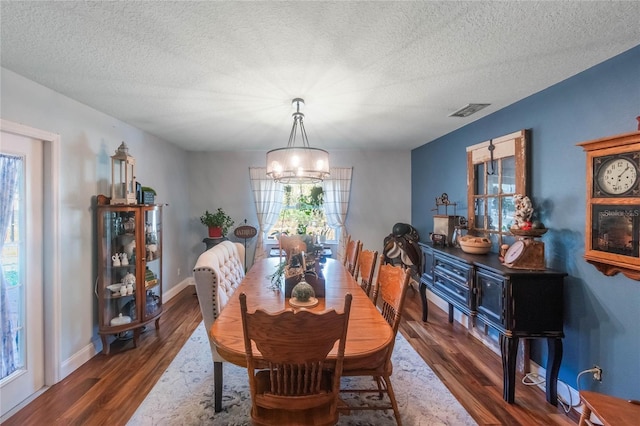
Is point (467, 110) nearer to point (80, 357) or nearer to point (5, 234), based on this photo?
point (5, 234)

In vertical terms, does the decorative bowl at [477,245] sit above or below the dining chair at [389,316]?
above

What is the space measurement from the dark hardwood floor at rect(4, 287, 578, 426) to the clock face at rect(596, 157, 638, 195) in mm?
1601

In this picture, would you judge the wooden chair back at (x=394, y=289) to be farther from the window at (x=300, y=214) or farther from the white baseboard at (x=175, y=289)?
the white baseboard at (x=175, y=289)

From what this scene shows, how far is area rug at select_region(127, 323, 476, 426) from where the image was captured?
2.02m

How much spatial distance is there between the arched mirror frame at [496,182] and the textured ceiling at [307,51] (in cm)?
45

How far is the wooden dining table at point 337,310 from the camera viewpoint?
1.48 metres

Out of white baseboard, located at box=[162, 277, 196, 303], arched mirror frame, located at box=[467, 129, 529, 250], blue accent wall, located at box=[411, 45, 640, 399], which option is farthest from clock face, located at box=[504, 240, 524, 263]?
white baseboard, located at box=[162, 277, 196, 303]

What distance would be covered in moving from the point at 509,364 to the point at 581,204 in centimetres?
130

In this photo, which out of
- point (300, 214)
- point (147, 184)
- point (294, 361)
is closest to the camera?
point (294, 361)

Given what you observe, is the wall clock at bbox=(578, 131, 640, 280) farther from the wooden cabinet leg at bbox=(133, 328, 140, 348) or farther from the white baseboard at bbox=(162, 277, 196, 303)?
the white baseboard at bbox=(162, 277, 196, 303)

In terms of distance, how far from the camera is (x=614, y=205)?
185 centimetres

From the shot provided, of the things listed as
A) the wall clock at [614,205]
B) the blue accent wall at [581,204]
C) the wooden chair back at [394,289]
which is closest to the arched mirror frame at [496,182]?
the blue accent wall at [581,204]

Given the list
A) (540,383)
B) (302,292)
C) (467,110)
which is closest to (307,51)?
(302,292)

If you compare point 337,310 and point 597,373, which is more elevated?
point 337,310
